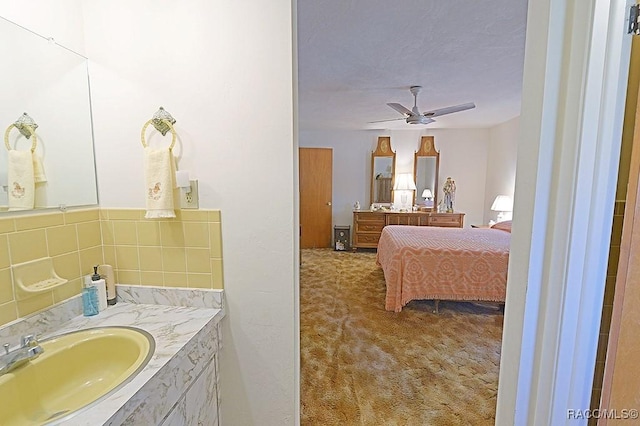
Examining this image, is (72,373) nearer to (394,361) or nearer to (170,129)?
(170,129)

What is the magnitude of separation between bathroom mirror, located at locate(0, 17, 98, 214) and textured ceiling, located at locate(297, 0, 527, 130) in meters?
1.13

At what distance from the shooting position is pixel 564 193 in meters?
0.68

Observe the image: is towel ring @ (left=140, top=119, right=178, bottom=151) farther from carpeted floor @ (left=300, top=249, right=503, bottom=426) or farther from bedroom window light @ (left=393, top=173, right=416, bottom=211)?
bedroom window light @ (left=393, top=173, right=416, bottom=211)

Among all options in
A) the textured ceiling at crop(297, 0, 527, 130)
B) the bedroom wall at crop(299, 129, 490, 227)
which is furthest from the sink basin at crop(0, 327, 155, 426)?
the bedroom wall at crop(299, 129, 490, 227)

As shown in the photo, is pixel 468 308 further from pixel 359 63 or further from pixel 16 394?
pixel 16 394

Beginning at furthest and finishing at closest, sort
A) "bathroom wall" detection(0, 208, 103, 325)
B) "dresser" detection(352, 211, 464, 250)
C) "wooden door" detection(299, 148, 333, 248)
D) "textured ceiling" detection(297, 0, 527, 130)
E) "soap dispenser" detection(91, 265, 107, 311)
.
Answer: "wooden door" detection(299, 148, 333, 248) → "dresser" detection(352, 211, 464, 250) → "textured ceiling" detection(297, 0, 527, 130) → "soap dispenser" detection(91, 265, 107, 311) → "bathroom wall" detection(0, 208, 103, 325)

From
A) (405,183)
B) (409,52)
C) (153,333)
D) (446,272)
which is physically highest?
(409,52)

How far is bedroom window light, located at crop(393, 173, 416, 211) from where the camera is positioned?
522cm

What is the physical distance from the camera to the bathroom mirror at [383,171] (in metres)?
5.29

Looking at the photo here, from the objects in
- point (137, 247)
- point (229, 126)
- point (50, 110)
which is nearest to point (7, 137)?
point (50, 110)

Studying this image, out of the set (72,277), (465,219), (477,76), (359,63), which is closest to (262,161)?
(72,277)

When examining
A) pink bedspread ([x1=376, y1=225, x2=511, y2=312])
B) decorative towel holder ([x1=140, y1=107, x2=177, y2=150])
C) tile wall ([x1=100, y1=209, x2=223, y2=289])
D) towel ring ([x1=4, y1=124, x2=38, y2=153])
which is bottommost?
pink bedspread ([x1=376, y1=225, x2=511, y2=312])

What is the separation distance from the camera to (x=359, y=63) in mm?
2320

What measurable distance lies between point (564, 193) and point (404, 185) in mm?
4683
